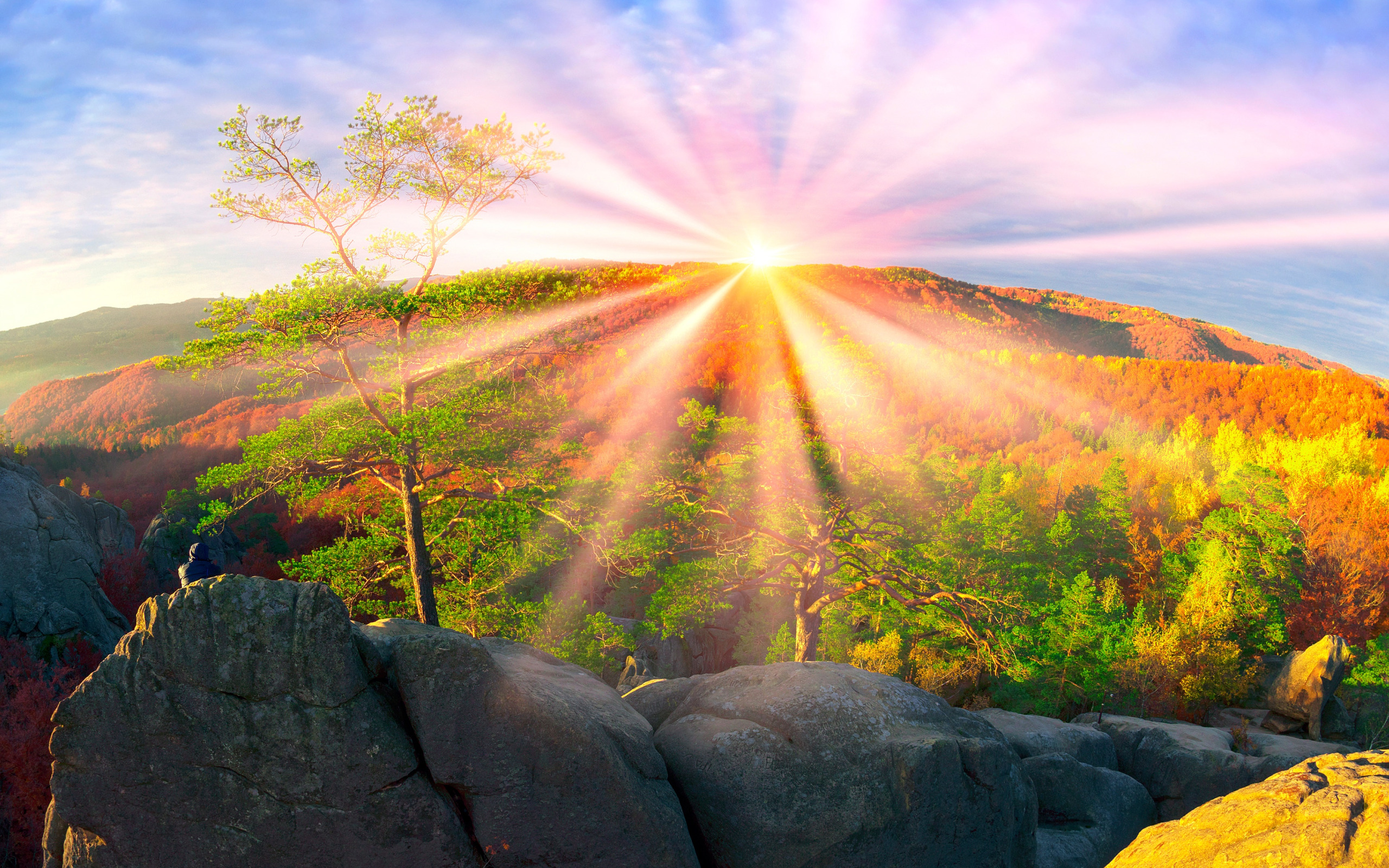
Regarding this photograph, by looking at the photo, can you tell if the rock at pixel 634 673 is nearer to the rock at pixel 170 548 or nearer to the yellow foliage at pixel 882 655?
the yellow foliage at pixel 882 655

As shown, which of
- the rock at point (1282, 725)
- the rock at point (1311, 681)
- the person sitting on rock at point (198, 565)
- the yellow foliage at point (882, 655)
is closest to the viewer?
the person sitting on rock at point (198, 565)

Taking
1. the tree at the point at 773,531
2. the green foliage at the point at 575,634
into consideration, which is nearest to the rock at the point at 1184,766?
the tree at the point at 773,531

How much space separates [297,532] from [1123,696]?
3626cm

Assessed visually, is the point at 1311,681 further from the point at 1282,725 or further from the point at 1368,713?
the point at 1368,713

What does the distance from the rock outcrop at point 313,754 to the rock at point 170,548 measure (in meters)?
22.9

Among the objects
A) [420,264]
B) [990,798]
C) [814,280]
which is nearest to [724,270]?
[814,280]

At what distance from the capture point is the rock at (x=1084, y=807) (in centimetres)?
1186

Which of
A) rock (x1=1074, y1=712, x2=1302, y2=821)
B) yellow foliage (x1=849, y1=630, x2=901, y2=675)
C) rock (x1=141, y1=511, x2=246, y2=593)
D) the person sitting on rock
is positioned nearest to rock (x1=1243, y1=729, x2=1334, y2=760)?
rock (x1=1074, y1=712, x2=1302, y2=821)

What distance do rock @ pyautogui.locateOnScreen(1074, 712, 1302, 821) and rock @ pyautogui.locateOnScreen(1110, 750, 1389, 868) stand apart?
41.8 feet

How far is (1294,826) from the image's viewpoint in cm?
471

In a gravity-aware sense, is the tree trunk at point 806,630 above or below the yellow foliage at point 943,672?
above

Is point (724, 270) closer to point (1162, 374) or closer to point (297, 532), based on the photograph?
point (1162, 374)

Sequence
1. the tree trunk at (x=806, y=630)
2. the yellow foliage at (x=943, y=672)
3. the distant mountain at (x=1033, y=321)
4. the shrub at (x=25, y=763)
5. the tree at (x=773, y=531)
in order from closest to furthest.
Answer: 1. the shrub at (x=25, y=763)
2. the tree at (x=773, y=531)
3. the tree trunk at (x=806, y=630)
4. the yellow foliage at (x=943, y=672)
5. the distant mountain at (x=1033, y=321)

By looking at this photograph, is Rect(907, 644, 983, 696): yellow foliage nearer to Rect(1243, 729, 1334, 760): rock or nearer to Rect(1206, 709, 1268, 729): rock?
Rect(1243, 729, 1334, 760): rock
